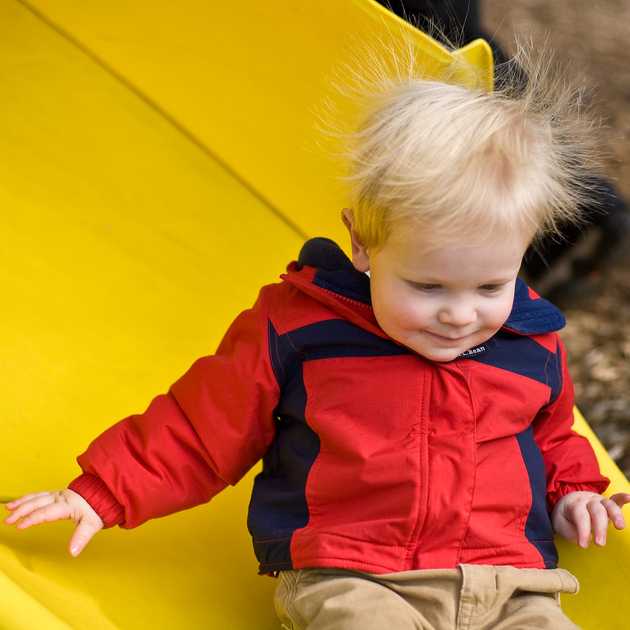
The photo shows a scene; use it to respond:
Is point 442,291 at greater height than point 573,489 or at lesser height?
greater

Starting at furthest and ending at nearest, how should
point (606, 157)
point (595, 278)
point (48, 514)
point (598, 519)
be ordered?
point (595, 278) → point (606, 157) → point (598, 519) → point (48, 514)

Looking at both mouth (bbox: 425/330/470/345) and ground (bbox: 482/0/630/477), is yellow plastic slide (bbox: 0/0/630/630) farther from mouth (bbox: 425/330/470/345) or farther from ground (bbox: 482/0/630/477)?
ground (bbox: 482/0/630/477)

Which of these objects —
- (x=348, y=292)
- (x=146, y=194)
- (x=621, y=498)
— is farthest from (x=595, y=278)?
(x=348, y=292)

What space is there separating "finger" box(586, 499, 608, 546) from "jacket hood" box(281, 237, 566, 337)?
0.79 ft

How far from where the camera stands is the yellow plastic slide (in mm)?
1917

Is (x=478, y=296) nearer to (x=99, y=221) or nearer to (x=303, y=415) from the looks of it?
(x=303, y=415)

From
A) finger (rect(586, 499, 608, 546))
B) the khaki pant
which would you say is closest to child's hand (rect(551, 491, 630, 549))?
finger (rect(586, 499, 608, 546))

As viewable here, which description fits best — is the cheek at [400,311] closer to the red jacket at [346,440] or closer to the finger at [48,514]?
the red jacket at [346,440]

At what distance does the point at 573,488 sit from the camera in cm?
161

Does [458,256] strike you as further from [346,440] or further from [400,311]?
[346,440]

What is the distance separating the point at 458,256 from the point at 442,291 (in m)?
0.06

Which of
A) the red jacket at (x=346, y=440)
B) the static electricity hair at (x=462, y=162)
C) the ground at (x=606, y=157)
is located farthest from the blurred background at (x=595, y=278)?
the red jacket at (x=346, y=440)

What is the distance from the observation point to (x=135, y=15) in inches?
88.7

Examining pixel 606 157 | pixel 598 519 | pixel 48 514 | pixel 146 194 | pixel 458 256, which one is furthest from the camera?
pixel 606 157
